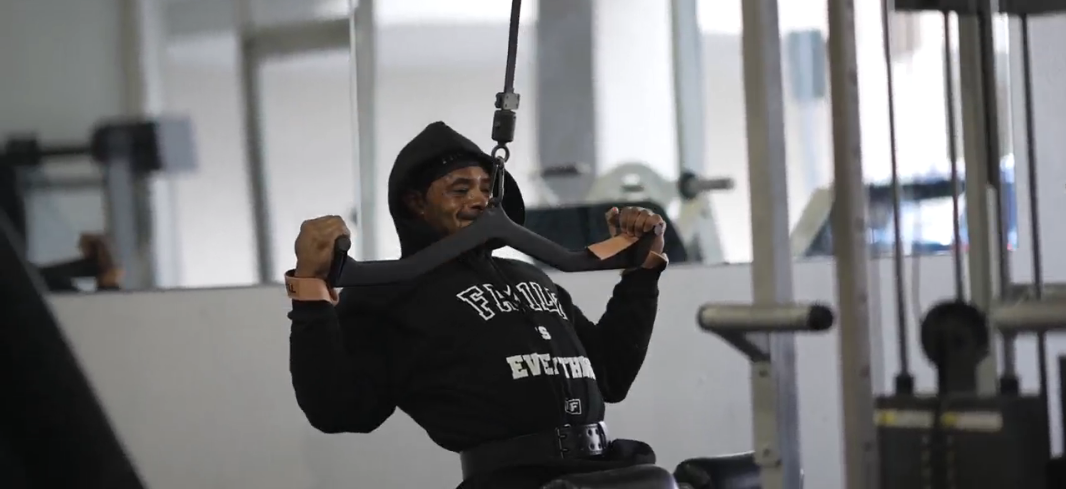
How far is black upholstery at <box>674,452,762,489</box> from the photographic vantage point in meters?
1.78

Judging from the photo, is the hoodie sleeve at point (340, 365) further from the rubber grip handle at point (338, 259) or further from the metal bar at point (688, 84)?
the metal bar at point (688, 84)

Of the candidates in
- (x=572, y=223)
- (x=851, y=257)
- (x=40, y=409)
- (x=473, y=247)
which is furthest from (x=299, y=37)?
(x=40, y=409)

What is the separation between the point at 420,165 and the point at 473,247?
0.24 meters

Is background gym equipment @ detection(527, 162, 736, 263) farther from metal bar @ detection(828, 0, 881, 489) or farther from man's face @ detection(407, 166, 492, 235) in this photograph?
metal bar @ detection(828, 0, 881, 489)

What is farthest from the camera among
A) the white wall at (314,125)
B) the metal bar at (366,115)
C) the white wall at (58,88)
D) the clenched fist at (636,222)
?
the metal bar at (366,115)

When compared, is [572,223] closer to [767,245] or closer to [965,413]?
[767,245]

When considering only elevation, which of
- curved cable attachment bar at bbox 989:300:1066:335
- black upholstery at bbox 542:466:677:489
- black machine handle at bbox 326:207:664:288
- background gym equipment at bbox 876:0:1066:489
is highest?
black machine handle at bbox 326:207:664:288

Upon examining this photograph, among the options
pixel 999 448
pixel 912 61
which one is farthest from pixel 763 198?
pixel 912 61

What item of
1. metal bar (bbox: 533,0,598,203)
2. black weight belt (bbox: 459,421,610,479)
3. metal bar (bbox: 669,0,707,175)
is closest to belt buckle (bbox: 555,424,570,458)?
black weight belt (bbox: 459,421,610,479)

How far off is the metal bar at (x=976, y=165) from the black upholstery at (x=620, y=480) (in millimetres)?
461

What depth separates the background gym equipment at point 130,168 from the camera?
82.7 inches

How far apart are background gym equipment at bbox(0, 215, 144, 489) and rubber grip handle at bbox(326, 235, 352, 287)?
888mm

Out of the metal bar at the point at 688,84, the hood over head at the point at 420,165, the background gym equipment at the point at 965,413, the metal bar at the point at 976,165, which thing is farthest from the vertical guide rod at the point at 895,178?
the metal bar at the point at 688,84

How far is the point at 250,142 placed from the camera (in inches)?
88.4
